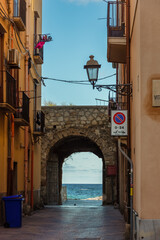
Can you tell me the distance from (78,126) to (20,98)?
10354 mm

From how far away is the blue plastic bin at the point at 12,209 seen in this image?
13.6 m

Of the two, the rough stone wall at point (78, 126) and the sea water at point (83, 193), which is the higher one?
the rough stone wall at point (78, 126)

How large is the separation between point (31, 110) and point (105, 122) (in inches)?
271

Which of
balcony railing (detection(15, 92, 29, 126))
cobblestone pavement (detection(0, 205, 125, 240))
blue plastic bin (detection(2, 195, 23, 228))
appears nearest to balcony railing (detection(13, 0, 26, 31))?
balcony railing (detection(15, 92, 29, 126))

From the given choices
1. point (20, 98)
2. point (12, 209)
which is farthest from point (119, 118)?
point (20, 98)

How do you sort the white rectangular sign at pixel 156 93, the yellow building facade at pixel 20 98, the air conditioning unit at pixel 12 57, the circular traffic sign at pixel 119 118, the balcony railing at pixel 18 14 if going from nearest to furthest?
the white rectangular sign at pixel 156 93
the circular traffic sign at pixel 119 118
the yellow building facade at pixel 20 98
the air conditioning unit at pixel 12 57
the balcony railing at pixel 18 14

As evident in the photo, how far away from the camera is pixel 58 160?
3095 centimetres

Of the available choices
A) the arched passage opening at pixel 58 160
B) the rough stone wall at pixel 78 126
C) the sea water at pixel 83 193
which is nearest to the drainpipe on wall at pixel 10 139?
the rough stone wall at pixel 78 126

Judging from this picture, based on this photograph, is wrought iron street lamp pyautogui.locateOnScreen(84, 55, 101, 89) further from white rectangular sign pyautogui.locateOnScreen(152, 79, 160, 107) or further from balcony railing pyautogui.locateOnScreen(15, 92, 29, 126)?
balcony railing pyautogui.locateOnScreen(15, 92, 29, 126)

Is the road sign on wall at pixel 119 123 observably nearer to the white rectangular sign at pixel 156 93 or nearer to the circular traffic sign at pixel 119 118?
the circular traffic sign at pixel 119 118

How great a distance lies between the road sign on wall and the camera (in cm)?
1106

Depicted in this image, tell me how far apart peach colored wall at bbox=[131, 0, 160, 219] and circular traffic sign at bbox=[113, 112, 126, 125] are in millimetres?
1239

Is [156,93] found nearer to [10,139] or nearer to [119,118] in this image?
[119,118]

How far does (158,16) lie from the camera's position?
9.77 metres
